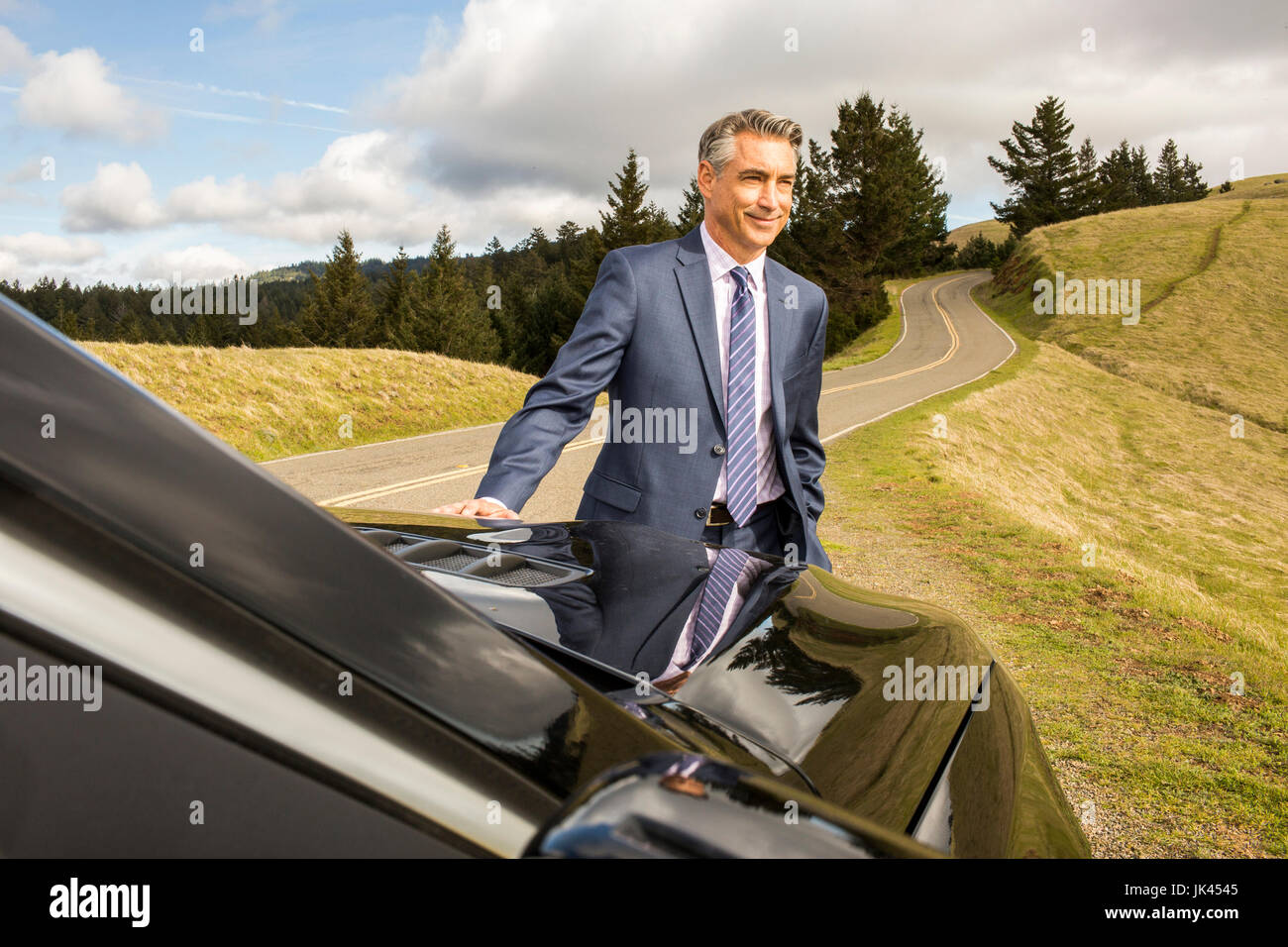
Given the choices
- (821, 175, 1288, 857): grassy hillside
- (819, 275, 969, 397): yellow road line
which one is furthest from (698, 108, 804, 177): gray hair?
(819, 275, 969, 397): yellow road line

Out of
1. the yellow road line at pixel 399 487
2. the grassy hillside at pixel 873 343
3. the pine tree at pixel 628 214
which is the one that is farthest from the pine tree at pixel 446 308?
the yellow road line at pixel 399 487

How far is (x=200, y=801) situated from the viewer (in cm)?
58

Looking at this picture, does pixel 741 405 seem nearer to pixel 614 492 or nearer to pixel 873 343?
pixel 614 492

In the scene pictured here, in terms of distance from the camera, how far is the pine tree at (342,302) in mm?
55000

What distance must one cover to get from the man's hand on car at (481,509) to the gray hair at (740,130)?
138 cm

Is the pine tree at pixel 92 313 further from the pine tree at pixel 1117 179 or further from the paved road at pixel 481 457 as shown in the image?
the pine tree at pixel 1117 179

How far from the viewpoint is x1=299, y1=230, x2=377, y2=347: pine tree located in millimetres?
55000

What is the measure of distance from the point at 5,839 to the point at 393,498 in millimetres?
8907

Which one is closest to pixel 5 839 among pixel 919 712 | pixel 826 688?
pixel 826 688

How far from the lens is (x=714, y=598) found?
168 cm

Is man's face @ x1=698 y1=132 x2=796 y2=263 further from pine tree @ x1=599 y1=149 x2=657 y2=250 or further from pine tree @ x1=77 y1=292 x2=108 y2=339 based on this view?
pine tree @ x1=77 y1=292 x2=108 y2=339

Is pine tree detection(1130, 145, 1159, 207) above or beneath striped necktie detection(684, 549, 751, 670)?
above

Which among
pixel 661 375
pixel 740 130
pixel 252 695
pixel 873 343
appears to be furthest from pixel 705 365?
pixel 873 343

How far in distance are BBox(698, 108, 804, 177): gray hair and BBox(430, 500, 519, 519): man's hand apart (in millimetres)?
1377
